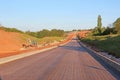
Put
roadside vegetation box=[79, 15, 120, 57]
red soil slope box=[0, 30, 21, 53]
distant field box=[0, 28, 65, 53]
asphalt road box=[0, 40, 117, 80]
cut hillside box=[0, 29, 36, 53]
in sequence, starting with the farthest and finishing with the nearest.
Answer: distant field box=[0, 28, 65, 53] → cut hillside box=[0, 29, 36, 53] → red soil slope box=[0, 30, 21, 53] → roadside vegetation box=[79, 15, 120, 57] → asphalt road box=[0, 40, 117, 80]

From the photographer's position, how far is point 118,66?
69.5ft

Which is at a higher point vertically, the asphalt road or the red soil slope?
the asphalt road

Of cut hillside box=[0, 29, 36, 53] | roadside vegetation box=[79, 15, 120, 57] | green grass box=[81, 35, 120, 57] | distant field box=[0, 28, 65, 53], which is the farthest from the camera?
distant field box=[0, 28, 65, 53]

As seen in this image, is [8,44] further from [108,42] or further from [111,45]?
[111,45]

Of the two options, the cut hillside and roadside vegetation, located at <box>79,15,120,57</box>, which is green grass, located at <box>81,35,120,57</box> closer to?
roadside vegetation, located at <box>79,15,120,57</box>

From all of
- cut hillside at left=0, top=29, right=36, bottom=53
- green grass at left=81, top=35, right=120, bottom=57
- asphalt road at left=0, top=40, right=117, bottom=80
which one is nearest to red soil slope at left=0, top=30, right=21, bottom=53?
cut hillside at left=0, top=29, right=36, bottom=53

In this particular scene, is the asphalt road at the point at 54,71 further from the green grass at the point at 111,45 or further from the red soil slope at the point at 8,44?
the red soil slope at the point at 8,44

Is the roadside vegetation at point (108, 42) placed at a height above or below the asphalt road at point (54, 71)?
below

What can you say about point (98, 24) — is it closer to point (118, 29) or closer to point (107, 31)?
point (107, 31)

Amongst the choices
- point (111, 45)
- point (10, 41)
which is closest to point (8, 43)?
point (10, 41)

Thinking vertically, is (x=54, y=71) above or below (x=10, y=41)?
above

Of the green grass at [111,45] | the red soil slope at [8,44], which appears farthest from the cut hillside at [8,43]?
the green grass at [111,45]

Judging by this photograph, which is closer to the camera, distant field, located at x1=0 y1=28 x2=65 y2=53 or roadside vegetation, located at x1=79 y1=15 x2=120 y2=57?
roadside vegetation, located at x1=79 y1=15 x2=120 y2=57

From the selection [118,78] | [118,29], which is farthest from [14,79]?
[118,29]
